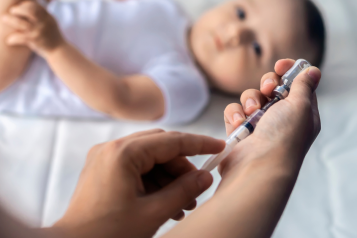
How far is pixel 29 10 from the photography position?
67 centimetres

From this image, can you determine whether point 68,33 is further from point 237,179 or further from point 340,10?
point 340,10

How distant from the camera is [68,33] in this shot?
0.76m

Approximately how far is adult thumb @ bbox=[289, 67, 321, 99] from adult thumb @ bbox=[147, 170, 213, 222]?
5.8 inches

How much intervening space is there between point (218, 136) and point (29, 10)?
0.48 metres

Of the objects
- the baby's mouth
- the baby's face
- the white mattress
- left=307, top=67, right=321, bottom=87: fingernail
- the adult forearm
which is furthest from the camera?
the baby's mouth

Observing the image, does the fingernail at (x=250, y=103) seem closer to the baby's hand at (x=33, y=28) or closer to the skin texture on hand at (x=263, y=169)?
the skin texture on hand at (x=263, y=169)

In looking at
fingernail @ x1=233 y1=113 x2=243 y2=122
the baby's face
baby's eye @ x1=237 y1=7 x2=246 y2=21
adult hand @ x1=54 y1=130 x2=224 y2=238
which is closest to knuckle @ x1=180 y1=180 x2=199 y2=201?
adult hand @ x1=54 y1=130 x2=224 y2=238

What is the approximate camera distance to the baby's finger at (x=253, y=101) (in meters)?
0.42

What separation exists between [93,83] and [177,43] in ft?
0.90

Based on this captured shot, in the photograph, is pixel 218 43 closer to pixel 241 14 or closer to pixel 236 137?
pixel 241 14

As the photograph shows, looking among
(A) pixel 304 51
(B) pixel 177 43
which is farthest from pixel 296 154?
(B) pixel 177 43

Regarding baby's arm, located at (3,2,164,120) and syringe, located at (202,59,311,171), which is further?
baby's arm, located at (3,2,164,120)

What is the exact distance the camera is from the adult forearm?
0.99 ft

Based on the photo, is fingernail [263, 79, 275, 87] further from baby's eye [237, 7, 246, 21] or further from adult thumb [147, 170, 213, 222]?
baby's eye [237, 7, 246, 21]
